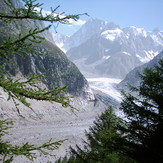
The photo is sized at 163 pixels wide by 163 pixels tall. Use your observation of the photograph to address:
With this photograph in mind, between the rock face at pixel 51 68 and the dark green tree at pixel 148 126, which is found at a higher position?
the rock face at pixel 51 68

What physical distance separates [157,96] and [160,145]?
1.70 metres

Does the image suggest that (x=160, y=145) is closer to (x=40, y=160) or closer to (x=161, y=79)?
(x=161, y=79)

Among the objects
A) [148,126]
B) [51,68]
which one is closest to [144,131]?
[148,126]

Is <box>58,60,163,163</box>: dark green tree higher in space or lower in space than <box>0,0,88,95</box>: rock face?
lower

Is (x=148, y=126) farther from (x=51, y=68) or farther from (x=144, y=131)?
(x=51, y=68)

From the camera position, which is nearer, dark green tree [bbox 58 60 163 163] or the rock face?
dark green tree [bbox 58 60 163 163]

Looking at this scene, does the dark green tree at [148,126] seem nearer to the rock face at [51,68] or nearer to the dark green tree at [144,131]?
the dark green tree at [144,131]

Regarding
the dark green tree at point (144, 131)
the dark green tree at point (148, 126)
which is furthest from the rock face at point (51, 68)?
the dark green tree at point (148, 126)

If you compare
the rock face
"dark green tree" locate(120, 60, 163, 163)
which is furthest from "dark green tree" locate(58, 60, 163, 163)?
the rock face

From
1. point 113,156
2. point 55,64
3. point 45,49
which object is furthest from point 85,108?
point 113,156

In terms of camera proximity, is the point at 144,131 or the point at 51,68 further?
the point at 51,68

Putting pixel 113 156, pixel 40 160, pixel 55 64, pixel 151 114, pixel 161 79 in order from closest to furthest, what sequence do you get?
pixel 151 114 → pixel 161 79 → pixel 113 156 → pixel 40 160 → pixel 55 64

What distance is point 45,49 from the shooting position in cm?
13338

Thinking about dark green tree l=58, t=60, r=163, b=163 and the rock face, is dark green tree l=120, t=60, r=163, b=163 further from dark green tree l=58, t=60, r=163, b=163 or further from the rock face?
the rock face
